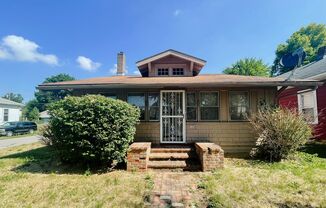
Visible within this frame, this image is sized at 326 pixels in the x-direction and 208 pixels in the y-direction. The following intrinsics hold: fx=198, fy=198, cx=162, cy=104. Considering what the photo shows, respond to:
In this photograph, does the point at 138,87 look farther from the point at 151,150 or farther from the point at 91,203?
the point at 91,203

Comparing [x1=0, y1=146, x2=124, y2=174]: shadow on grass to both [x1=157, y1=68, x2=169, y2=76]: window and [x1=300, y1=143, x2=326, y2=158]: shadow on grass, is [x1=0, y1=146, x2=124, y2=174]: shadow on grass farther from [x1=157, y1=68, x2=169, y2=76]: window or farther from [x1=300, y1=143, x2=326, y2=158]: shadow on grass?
[x1=300, y1=143, x2=326, y2=158]: shadow on grass

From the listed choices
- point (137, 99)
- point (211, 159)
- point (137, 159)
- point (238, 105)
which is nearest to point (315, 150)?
point (238, 105)

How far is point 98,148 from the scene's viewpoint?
564 cm

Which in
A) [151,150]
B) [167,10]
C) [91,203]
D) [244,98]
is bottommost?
[91,203]

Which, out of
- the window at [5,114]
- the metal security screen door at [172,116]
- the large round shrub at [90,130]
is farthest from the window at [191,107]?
the window at [5,114]

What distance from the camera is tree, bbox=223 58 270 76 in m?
36.2

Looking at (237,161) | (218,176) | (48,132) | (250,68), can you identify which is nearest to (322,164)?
(237,161)

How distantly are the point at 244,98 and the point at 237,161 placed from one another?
272 centimetres

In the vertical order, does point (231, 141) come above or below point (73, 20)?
below

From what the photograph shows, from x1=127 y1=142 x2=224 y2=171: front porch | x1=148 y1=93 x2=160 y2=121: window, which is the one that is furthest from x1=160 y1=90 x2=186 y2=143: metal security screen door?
x1=127 y1=142 x2=224 y2=171: front porch

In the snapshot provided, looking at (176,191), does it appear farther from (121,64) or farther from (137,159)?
(121,64)

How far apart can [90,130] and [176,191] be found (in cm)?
298

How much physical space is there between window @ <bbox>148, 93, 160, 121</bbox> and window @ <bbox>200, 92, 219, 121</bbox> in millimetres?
1821

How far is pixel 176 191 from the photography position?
13.9ft
